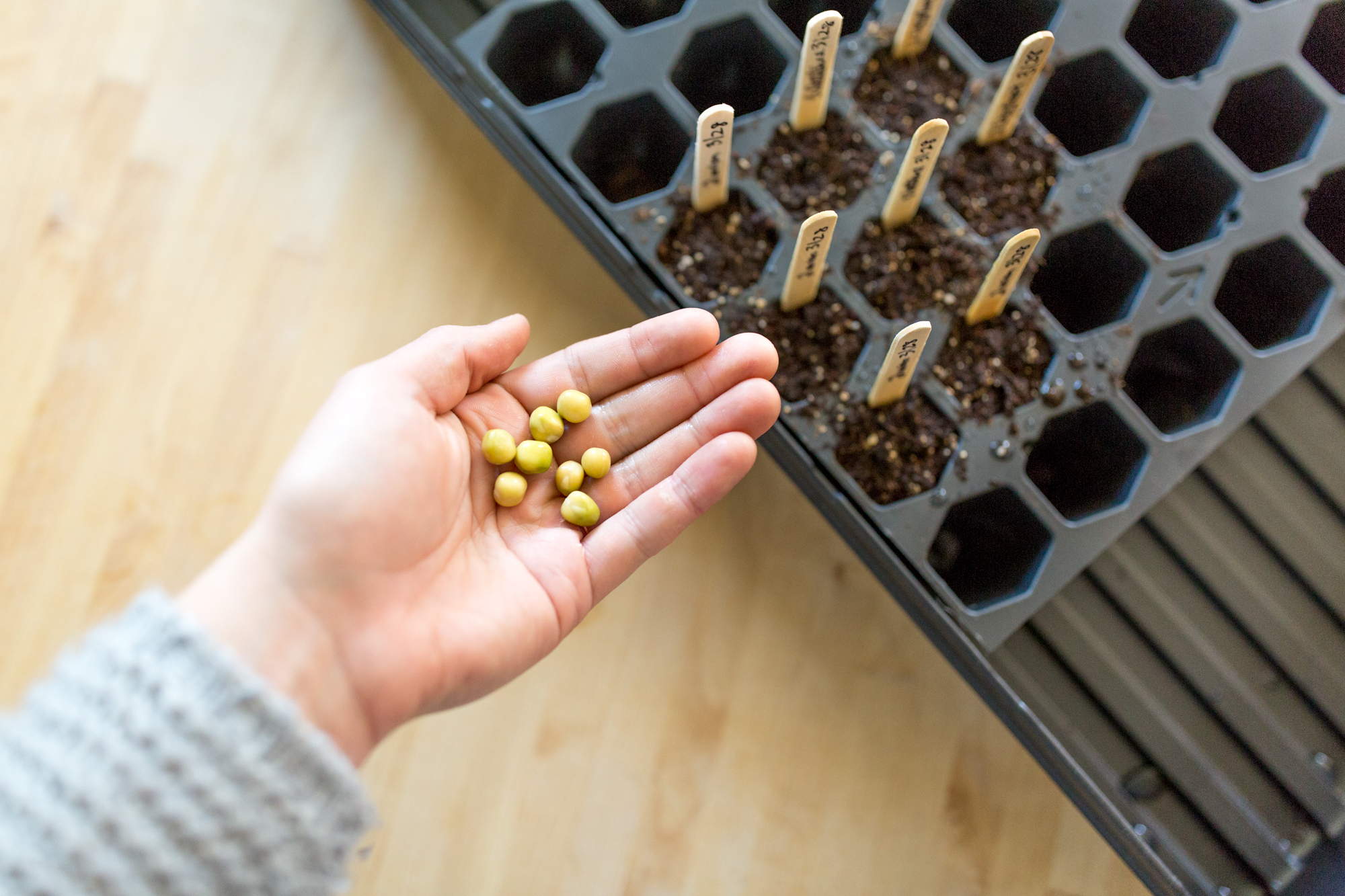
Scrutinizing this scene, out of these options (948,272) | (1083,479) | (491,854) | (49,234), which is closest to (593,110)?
(948,272)

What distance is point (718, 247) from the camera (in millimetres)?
1185

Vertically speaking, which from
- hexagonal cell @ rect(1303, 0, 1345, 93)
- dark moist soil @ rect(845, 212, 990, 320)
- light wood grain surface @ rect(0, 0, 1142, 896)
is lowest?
light wood grain surface @ rect(0, 0, 1142, 896)

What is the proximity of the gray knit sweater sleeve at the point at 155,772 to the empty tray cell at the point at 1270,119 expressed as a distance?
1441 millimetres

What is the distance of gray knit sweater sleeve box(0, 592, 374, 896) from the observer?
0.73 m

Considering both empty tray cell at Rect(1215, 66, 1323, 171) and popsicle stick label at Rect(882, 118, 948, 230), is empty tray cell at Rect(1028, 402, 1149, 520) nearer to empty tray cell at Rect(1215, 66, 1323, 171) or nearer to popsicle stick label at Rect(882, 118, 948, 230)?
popsicle stick label at Rect(882, 118, 948, 230)

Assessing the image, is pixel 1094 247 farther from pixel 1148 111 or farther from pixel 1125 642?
pixel 1125 642

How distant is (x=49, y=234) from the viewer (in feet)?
4.70

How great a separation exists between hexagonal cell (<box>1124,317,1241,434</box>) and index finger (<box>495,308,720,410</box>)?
0.64m

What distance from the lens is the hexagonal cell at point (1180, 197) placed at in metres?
1.19

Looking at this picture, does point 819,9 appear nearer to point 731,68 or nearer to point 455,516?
point 731,68

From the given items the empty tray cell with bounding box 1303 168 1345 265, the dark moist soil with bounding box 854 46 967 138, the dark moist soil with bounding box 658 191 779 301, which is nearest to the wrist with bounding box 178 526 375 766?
the dark moist soil with bounding box 658 191 779 301

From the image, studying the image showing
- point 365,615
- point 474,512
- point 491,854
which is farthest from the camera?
point 491,854

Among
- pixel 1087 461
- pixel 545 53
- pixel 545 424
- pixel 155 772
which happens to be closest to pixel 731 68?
pixel 545 53

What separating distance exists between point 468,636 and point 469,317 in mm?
660
